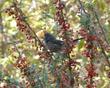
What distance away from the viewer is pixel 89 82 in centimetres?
365

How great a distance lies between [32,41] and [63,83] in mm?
449

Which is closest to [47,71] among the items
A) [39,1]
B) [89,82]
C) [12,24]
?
[89,82]

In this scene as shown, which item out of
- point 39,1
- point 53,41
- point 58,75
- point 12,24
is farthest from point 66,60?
point 12,24

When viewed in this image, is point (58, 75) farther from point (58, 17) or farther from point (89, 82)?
point (58, 17)

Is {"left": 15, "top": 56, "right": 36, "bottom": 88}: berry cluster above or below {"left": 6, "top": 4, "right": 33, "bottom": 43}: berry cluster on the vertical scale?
below

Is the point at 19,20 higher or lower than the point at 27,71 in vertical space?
higher

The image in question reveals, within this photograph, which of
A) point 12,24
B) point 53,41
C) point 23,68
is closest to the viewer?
point 23,68

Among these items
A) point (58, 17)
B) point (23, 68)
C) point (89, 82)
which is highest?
point (58, 17)

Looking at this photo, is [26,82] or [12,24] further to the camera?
[12,24]

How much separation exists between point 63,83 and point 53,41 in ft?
9.37

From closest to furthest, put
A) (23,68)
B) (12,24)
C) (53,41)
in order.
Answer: (23,68), (53,41), (12,24)

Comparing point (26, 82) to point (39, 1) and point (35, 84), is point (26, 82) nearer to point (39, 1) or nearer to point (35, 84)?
point (35, 84)

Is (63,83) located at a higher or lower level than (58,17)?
lower

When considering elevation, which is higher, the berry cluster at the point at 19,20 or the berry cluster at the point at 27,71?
the berry cluster at the point at 19,20
